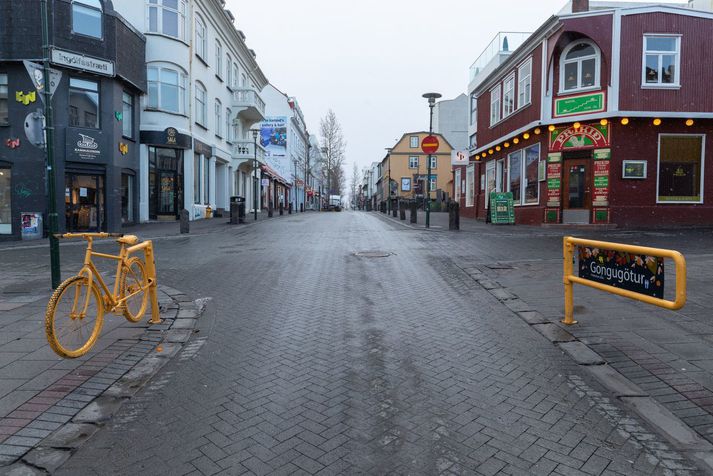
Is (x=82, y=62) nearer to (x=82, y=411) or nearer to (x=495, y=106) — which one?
(x=82, y=411)

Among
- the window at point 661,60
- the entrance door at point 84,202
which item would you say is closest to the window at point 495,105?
the window at point 661,60

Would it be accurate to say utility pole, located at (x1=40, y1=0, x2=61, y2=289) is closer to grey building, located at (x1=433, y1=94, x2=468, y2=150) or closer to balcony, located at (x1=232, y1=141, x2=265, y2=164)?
balcony, located at (x1=232, y1=141, x2=265, y2=164)

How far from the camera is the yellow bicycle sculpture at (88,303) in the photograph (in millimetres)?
4246

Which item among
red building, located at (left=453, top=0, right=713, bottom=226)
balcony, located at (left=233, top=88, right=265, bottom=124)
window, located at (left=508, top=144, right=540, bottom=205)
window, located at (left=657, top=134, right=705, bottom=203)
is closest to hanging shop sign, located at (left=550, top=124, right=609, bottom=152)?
red building, located at (left=453, top=0, right=713, bottom=226)

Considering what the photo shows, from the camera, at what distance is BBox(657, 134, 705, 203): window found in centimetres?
1864

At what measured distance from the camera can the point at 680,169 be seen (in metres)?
18.7

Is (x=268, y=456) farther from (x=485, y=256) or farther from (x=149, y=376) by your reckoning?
(x=485, y=256)

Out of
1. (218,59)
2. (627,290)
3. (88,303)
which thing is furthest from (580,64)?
(218,59)

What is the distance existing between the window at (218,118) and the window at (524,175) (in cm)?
1684

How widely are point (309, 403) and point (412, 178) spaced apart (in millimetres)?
73820

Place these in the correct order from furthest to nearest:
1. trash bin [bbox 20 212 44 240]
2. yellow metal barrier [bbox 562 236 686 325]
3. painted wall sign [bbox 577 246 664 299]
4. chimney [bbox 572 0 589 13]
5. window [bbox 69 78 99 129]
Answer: chimney [bbox 572 0 589 13] → window [bbox 69 78 99 129] → trash bin [bbox 20 212 44 240] → painted wall sign [bbox 577 246 664 299] → yellow metal barrier [bbox 562 236 686 325]

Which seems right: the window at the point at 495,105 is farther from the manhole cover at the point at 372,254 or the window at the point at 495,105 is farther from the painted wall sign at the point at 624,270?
the painted wall sign at the point at 624,270

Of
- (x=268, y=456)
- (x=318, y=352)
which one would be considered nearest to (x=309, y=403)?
(x=268, y=456)

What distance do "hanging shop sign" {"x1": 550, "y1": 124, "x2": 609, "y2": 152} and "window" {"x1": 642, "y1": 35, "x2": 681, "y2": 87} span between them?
215cm
